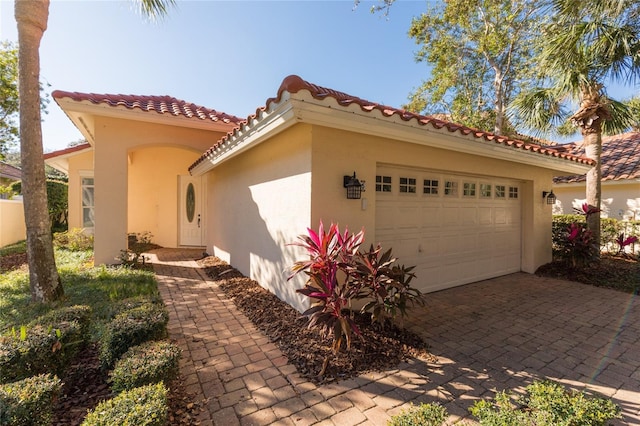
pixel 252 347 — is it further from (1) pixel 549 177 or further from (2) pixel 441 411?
(1) pixel 549 177

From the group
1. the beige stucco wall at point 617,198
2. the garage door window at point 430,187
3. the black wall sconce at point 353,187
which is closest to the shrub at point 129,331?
the black wall sconce at point 353,187

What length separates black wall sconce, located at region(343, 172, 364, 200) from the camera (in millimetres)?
4629

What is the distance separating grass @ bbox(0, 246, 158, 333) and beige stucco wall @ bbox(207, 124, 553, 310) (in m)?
2.53

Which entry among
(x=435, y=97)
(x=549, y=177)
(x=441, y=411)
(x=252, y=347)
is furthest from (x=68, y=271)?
(x=435, y=97)

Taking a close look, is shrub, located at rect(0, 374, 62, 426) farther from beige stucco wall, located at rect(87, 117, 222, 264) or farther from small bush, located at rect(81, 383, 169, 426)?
beige stucco wall, located at rect(87, 117, 222, 264)

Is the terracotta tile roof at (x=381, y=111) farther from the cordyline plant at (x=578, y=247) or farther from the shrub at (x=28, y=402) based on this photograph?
the shrub at (x=28, y=402)

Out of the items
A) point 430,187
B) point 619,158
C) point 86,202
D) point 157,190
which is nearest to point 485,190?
point 430,187

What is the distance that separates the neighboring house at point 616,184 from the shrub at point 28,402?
17.5m

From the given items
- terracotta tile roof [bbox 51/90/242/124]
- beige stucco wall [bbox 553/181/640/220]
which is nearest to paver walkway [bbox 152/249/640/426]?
terracotta tile roof [bbox 51/90/242/124]

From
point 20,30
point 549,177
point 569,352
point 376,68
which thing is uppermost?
point 376,68

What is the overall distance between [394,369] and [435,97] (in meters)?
17.6

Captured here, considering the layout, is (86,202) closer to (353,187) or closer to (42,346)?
(42,346)

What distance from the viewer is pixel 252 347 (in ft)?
13.0

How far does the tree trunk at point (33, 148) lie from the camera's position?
4.85 m
